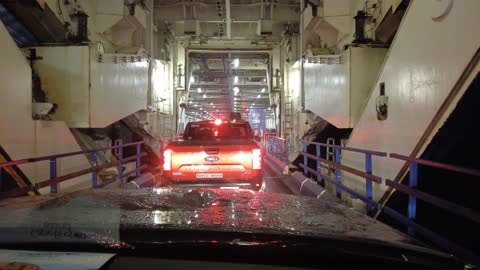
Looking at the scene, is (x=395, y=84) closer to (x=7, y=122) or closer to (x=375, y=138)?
(x=375, y=138)

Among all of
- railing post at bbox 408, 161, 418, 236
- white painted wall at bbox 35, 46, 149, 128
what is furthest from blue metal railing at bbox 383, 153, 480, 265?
white painted wall at bbox 35, 46, 149, 128

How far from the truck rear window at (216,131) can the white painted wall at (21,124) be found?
2.50 m

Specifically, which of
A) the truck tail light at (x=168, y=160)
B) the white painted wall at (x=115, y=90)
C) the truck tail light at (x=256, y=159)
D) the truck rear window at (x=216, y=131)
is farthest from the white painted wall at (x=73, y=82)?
the truck tail light at (x=256, y=159)

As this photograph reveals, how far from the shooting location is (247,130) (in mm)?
8531

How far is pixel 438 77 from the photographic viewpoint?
4723mm

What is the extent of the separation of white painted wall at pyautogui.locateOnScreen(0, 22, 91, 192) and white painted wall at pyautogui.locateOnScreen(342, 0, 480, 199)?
5.72 m

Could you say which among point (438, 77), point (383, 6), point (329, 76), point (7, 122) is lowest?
point (7, 122)

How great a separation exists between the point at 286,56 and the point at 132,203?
1456 centimetres

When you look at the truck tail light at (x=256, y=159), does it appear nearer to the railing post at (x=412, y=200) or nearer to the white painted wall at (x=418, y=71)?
the white painted wall at (x=418, y=71)

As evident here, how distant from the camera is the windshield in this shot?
240 centimetres

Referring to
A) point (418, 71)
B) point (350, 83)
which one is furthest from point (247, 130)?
point (418, 71)

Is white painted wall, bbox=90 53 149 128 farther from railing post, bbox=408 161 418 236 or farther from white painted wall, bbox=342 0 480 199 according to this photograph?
railing post, bbox=408 161 418 236

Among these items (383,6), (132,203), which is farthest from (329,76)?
(132,203)

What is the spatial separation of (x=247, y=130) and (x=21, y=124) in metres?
4.14
